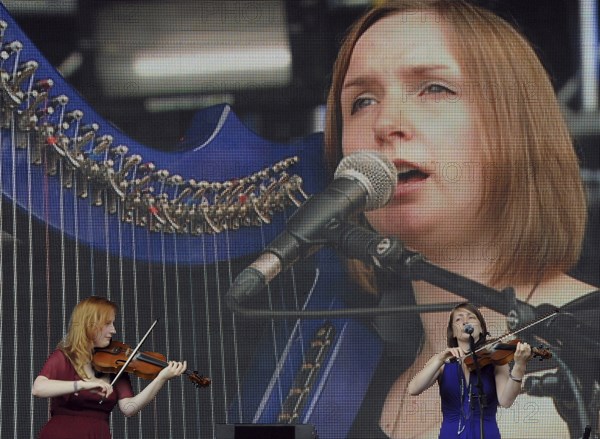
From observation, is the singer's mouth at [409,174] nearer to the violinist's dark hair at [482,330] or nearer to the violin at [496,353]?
the violinist's dark hair at [482,330]

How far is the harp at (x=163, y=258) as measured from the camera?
221 inches

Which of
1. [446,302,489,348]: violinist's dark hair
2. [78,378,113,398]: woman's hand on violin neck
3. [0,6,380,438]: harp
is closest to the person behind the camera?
[78,378,113,398]: woman's hand on violin neck

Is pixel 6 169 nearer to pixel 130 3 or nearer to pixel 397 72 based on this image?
pixel 130 3

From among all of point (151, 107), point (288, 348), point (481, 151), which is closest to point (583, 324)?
point (481, 151)

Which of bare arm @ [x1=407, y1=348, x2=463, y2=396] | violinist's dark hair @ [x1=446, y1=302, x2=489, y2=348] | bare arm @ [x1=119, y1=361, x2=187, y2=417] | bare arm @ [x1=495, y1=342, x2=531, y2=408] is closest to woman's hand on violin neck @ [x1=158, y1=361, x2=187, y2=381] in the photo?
bare arm @ [x1=119, y1=361, x2=187, y2=417]

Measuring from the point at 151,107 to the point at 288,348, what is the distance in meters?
1.43

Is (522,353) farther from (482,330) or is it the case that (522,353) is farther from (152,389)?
(152,389)

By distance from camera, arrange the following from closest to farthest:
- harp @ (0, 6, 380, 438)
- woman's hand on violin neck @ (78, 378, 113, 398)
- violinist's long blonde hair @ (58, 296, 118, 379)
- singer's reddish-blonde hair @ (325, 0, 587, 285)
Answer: woman's hand on violin neck @ (78, 378, 113, 398)
violinist's long blonde hair @ (58, 296, 118, 379)
harp @ (0, 6, 380, 438)
singer's reddish-blonde hair @ (325, 0, 587, 285)

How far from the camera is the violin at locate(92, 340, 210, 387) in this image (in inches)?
151

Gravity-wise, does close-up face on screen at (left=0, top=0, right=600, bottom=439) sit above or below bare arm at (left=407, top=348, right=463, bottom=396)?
above

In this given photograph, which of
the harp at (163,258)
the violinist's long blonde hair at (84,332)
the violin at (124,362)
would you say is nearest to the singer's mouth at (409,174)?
the harp at (163,258)

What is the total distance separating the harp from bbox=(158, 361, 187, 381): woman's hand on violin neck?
1.84 meters

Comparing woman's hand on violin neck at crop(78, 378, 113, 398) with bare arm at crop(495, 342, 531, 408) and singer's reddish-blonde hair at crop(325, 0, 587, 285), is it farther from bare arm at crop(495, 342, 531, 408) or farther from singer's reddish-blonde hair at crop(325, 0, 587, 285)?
singer's reddish-blonde hair at crop(325, 0, 587, 285)

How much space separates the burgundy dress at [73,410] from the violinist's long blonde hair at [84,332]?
0.08 ft
